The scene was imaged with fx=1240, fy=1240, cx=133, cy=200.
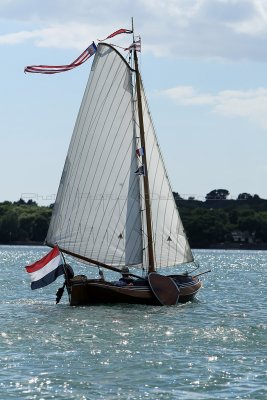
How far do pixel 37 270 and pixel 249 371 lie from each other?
21.1m

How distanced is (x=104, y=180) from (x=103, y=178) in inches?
4.0

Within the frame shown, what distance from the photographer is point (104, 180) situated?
5628 cm

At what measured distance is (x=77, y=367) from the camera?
Answer: 3375 centimetres

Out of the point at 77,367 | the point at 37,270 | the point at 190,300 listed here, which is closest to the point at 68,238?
the point at 37,270

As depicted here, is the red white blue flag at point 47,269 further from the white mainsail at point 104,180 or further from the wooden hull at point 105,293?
the white mainsail at point 104,180

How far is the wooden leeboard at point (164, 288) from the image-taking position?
2111 inches

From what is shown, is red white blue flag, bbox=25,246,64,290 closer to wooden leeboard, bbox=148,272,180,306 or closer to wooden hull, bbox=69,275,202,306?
wooden hull, bbox=69,275,202,306

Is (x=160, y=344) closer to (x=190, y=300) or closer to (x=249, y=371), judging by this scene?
(x=249, y=371)

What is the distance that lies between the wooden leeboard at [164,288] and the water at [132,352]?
64 centimetres

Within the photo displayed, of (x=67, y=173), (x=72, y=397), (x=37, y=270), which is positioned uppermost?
(x=67, y=173)

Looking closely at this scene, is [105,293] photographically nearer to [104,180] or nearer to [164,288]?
[164,288]

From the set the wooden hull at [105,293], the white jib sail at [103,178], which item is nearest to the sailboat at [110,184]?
the white jib sail at [103,178]

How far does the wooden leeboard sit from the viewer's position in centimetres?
5362

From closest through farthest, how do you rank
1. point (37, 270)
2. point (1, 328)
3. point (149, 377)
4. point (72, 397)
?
point (72, 397) → point (149, 377) → point (1, 328) → point (37, 270)
